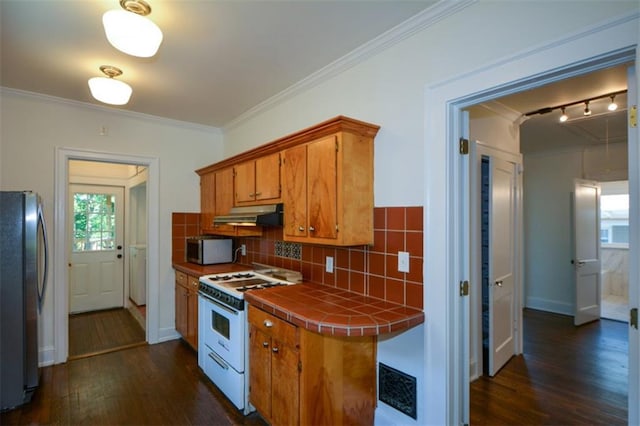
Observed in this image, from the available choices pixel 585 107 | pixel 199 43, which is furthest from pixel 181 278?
pixel 585 107

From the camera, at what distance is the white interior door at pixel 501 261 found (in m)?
2.99

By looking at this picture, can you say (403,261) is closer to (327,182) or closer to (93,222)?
(327,182)

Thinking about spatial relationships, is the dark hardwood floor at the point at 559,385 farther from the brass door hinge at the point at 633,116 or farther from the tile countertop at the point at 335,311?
the brass door hinge at the point at 633,116

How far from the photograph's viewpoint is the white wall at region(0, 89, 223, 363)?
3.05 metres

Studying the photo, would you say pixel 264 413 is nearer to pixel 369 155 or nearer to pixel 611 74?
pixel 369 155

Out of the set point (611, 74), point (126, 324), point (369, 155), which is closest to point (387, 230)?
point (369, 155)

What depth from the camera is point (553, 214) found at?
517 centimetres

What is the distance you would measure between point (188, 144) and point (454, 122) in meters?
3.33

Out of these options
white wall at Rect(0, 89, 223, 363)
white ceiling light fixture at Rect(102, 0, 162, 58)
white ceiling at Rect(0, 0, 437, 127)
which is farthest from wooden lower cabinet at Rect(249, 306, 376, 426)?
white wall at Rect(0, 89, 223, 363)

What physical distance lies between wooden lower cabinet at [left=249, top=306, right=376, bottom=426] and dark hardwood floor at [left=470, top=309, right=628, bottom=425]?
3.30 feet

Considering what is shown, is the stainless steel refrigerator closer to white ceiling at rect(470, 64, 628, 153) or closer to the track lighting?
white ceiling at rect(470, 64, 628, 153)

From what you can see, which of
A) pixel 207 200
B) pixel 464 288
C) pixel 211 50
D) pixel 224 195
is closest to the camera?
pixel 464 288

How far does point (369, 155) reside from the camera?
7.29ft

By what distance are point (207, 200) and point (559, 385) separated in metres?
4.02
